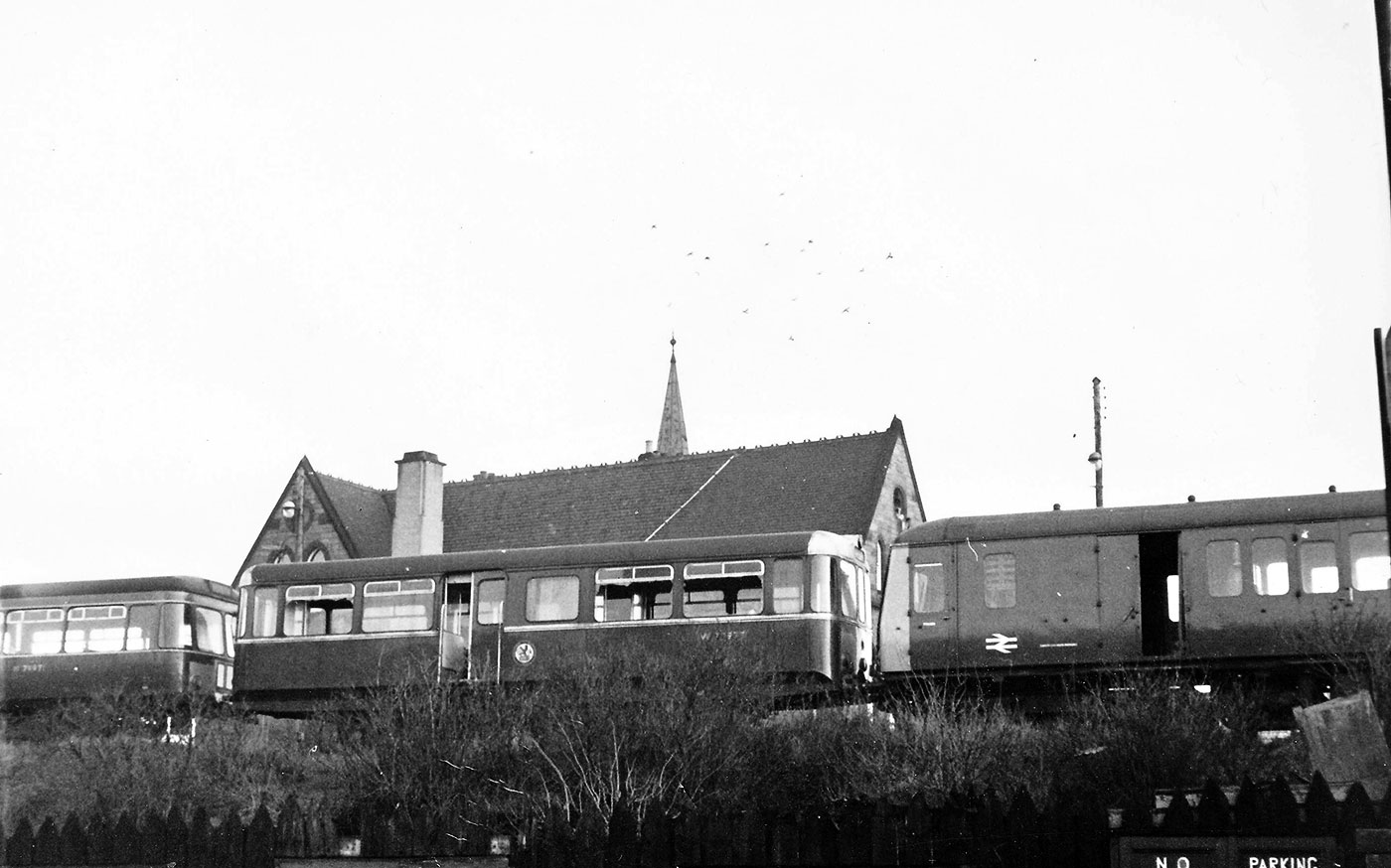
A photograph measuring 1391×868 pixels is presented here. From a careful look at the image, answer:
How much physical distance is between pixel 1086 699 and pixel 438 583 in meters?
10.9

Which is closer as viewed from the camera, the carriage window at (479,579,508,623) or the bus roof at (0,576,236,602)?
the carriage window at (479,579,508,623)

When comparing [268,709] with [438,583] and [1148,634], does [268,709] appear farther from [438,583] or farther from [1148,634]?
[1148,634]

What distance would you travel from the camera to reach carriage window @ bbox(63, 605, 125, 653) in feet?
102

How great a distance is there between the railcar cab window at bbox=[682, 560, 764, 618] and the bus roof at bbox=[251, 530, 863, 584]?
172 millimetres

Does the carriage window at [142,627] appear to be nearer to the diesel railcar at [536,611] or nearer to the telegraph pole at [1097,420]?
the diesel railcar at [536,611]

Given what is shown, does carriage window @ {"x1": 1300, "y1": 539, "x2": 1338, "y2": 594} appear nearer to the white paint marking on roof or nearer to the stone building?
the stone building

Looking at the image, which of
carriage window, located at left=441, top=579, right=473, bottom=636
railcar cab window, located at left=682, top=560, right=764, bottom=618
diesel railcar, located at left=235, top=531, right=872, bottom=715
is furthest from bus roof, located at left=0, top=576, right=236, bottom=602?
railcar cab window, located at left=682, top=560, right=764, bottom=618

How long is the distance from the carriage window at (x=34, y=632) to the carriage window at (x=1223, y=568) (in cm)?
2113

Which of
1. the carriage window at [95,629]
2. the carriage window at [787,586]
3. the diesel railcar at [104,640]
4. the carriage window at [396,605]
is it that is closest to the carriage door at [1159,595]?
the carriage window at [787,586]

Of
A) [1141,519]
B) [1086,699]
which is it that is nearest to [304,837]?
[1086,699]

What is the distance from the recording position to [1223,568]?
22.4 m

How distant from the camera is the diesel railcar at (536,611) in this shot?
81.7 feet

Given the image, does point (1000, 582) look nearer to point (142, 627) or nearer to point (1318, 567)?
point (1318, 567)

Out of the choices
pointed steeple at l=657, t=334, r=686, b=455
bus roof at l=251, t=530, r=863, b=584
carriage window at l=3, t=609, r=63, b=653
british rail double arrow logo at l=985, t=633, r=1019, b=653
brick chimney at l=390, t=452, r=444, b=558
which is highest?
pointed steeple at l=657, t=334, r=686, b=455
